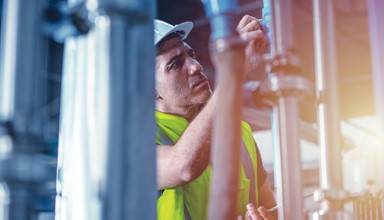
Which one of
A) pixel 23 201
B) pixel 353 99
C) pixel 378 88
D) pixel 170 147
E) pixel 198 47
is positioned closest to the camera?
pixel 23 201

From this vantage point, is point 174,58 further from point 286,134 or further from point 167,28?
point 286,134

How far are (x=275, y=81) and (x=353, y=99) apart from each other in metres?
6.10

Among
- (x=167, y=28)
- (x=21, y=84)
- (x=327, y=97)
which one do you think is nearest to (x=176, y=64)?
(x=167, y=28)

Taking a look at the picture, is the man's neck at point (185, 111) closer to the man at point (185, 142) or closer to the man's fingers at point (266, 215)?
the man at point (185, 142)

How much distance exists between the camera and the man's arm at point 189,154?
1.36 metres

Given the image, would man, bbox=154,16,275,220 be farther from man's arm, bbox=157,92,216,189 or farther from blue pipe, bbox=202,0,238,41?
blue pipe, bbox=202,0,238,41

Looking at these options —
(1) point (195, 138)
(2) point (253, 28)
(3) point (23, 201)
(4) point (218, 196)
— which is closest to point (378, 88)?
(2) point (253, 28)

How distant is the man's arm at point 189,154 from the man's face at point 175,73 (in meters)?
0.18

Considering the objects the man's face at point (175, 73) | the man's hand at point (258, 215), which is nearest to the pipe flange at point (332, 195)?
the man's hand at point (258, 215)

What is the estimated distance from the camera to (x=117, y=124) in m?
0.32

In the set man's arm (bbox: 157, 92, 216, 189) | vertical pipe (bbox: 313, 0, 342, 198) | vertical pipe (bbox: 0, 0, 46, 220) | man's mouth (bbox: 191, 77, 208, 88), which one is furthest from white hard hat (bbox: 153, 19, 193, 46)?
vertical pipe (bbox: 0, 0, 46, 220)

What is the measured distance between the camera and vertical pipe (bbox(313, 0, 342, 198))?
0.41 meters

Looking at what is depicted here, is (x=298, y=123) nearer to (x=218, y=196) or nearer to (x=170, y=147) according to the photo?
(x=218, y=196)

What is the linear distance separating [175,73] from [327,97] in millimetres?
1238
